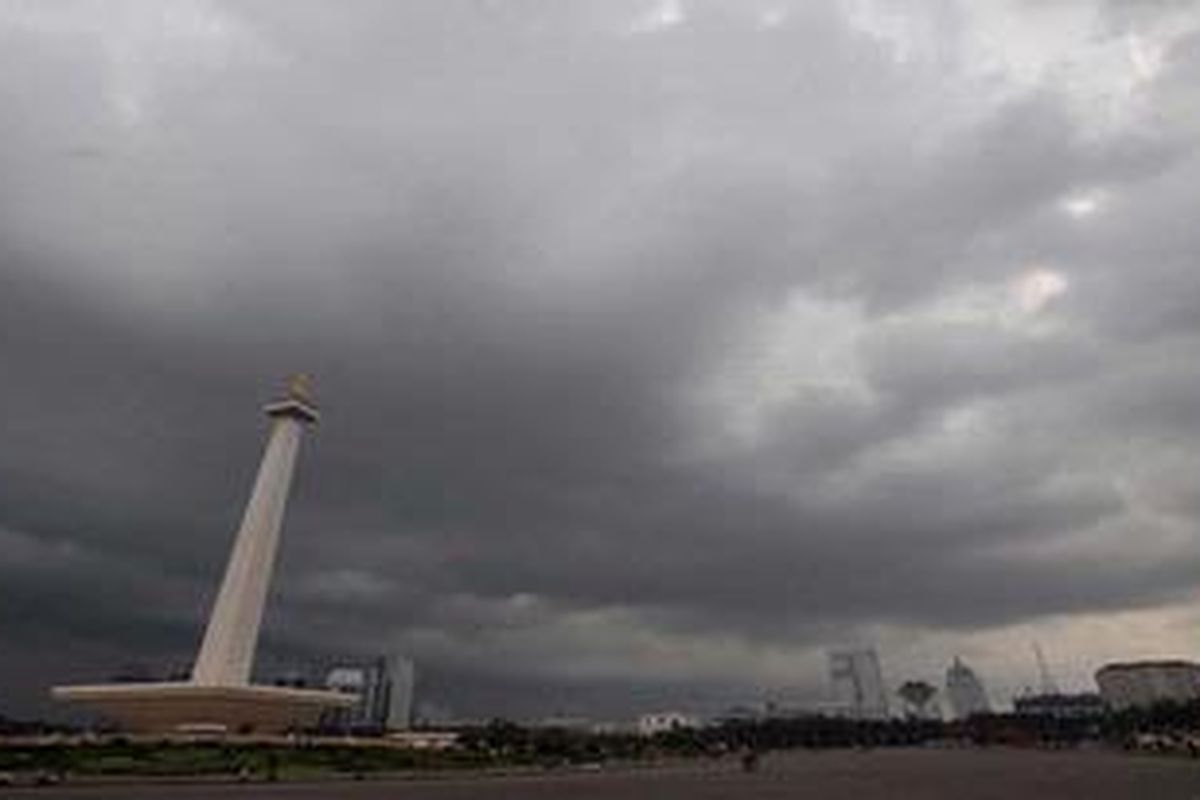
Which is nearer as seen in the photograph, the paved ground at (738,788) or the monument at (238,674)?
the paved ground at (738,788)

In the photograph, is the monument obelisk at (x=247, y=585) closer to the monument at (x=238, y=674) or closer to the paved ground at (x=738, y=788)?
the monument at (x=238, y=674)

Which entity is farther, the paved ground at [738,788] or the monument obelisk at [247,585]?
the monument obelisk at [247,585]

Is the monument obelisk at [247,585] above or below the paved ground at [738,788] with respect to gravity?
above

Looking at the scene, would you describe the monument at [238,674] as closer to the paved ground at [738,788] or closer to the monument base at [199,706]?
the monument base at [199,706]

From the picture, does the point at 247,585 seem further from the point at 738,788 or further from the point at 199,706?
the point at 738,788

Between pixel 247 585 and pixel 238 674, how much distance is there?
279 inches

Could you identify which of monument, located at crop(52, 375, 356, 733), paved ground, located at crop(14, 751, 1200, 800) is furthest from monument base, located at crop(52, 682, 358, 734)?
paved ground, located at crop(14, 751, 1200, 800)

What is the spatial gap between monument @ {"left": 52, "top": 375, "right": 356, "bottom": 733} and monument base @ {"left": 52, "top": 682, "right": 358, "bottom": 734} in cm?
8

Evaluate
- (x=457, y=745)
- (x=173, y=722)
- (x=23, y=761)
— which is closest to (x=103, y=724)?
(x=173, y=722)

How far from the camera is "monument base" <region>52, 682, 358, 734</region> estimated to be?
3812 inches

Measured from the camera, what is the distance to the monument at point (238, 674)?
97500 mm

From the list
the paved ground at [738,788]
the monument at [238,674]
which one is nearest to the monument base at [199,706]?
the monument at [238,674]

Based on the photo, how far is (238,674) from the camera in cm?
9900

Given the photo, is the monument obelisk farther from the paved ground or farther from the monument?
the paved ground
